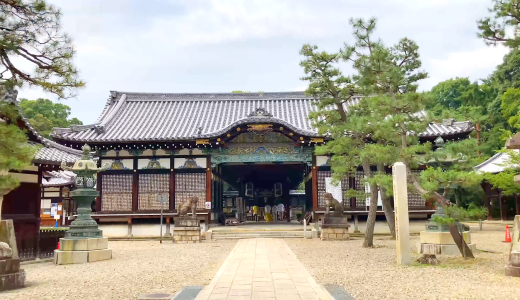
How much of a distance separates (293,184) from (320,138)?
50.3 feet

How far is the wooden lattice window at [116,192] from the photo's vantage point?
19906mm

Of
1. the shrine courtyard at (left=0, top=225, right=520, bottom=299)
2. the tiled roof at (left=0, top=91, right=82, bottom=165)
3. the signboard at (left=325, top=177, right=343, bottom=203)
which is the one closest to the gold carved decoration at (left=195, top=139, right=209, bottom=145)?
the tiled roof at (left=0, top=91, right=82, bottom=165)

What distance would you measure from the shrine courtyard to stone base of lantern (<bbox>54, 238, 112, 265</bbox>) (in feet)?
1.38

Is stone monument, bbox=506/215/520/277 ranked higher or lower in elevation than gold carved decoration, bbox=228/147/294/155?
lower

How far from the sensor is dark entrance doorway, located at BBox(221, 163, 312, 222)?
28625 mm

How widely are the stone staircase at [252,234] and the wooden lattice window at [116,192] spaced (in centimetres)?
480

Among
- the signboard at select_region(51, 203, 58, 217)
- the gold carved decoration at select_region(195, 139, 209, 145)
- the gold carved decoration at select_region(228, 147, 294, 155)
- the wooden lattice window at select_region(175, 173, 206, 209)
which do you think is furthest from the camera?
the signboard at select_region(51, 203, 58, 217)

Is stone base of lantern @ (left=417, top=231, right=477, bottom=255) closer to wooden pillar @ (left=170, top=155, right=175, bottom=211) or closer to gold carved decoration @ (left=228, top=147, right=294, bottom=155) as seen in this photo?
gold carved decoration @ (left=228, top=147, right=294, bottom=155)

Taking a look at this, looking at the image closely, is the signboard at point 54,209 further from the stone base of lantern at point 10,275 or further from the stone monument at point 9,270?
the stone base of lantern at point 10,275

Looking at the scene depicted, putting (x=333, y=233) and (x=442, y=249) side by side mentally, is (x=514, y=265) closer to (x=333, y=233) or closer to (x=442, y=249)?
(x=442, y=249)

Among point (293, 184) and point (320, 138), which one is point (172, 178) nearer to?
point (320, 138)

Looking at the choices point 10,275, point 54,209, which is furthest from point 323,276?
point 54,209

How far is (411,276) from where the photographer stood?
A: 26.8 ft

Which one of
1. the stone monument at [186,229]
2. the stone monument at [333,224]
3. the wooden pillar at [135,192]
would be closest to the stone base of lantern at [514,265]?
the stone monument at [333,224]
